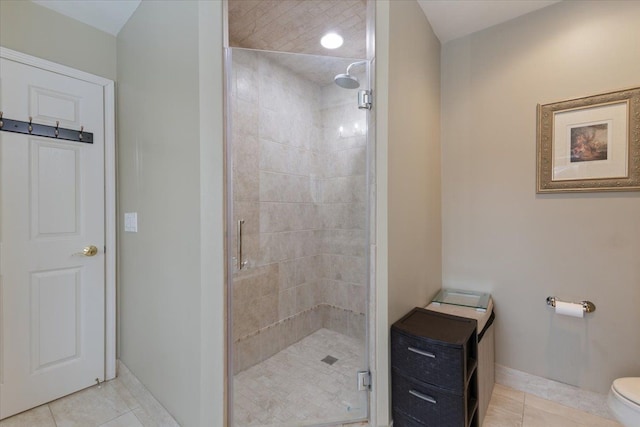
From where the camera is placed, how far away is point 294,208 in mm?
2053

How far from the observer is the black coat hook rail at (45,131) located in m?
1.64

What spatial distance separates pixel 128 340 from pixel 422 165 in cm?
236

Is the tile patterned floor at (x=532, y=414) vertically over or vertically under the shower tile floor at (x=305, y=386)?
under

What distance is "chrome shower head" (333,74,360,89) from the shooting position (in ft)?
5.57

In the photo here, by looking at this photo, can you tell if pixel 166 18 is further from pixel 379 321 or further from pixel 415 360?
pixel 415 360

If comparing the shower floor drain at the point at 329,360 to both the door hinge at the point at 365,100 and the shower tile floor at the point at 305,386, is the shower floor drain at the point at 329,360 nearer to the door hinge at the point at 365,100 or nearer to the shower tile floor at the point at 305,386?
the shower tile floor at the point at 305,386

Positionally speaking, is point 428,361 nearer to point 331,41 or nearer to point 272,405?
point 272,405

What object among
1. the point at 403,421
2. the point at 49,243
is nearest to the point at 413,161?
the point at 403,421

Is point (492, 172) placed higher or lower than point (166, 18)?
lower

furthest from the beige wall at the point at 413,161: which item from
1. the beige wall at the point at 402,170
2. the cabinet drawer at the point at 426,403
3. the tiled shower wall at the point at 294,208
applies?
the cabinet drawer at the point at 426,403

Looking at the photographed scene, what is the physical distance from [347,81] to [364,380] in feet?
5.91

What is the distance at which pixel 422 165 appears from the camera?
1.86 m

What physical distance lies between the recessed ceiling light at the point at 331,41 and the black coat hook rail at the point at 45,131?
1820 mm

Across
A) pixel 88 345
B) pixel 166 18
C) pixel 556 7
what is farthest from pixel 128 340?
pixel 556 7
